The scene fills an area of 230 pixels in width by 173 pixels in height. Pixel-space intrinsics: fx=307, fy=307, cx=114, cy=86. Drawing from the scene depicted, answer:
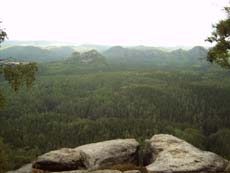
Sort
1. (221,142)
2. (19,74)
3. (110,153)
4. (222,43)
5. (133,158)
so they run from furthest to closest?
1. (221,142)
2. (133,158)
3. (110,153)
4. (222,43)
5. (19,74)

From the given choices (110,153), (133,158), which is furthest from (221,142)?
(110,153)

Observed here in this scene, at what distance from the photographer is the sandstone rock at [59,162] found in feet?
123

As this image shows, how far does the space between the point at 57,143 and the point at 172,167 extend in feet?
473

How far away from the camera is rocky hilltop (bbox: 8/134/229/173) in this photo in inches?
1270

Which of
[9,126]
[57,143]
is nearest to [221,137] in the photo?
[57,143]

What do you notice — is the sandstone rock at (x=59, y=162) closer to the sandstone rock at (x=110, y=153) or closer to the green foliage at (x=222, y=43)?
the sandstone rock at (x=110, y=153)

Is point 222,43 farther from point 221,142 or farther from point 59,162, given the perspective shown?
point 221,142

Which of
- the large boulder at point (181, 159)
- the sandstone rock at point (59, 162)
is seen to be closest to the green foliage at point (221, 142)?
the large boulder at point (181, 159)

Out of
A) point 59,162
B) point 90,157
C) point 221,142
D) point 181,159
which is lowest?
point 221,142

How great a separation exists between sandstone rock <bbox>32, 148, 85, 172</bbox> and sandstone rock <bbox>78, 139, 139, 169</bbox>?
3.68ft

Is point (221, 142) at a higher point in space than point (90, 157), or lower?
lower

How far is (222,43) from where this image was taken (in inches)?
1310

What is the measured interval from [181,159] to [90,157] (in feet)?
37.4

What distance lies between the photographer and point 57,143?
169 metres
